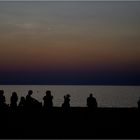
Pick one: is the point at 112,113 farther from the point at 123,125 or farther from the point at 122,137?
the point at 122,137

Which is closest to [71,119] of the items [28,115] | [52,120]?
[52,120]

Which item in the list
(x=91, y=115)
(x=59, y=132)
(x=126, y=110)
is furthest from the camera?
(x=126, y=110)

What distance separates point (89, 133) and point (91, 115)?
98.5 inches

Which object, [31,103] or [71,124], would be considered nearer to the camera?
[71,124]

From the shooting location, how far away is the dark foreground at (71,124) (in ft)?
38.0

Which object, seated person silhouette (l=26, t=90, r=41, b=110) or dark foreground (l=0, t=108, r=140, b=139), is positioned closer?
dark foreground (l=0, t=108, r=140, b=139)

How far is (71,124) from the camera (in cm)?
1290

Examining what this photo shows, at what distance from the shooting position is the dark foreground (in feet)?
38.0

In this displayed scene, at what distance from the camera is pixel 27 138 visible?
11094 mm

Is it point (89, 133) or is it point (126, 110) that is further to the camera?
point (126, 110)

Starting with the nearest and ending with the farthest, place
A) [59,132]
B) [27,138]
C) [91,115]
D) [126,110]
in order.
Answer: [27,138], [59,132], [91,115], [126,110]

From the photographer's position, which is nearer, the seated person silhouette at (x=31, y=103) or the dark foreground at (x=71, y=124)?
the dark foreground at (x=71, y=124)

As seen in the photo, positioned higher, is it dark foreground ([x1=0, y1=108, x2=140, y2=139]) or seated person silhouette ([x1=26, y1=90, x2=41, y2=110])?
seated person silhouette ([x1=26, y1=90, x2=41, y2=110])

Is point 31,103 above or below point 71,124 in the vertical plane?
above
